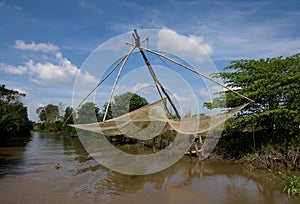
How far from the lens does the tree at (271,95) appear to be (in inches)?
243

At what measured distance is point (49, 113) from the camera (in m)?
43.3

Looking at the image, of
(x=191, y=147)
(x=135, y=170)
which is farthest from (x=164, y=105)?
(x=191, y=147)

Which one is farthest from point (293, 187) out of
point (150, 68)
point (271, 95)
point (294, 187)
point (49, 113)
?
point (49, 113)

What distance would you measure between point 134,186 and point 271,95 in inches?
169

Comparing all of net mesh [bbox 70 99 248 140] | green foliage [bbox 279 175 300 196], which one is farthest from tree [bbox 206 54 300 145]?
green foliage [bbox 279 175 300 196]

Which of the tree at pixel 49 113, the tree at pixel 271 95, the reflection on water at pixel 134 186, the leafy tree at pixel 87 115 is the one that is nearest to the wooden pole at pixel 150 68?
the leafy tree at pixel 87 115

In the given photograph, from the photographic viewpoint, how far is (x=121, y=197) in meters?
4.36

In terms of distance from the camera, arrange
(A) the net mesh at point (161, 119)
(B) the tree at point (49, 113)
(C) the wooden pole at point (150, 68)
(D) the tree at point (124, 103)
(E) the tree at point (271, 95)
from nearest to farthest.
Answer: (C) the wooden pole at point (150, 68)
(A) the net mesh at point (161, 119)
(E) the tree at point (271, 95)
(D) the tree at point (124, 103)
(B) the tree at point (49, 113)

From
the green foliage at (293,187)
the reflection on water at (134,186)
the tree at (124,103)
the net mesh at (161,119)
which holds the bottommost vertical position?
the reflection on water at (134,186)

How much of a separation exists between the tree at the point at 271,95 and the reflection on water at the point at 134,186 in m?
1.45

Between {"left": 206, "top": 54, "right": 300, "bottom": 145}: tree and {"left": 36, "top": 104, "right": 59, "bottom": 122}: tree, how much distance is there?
38.6m

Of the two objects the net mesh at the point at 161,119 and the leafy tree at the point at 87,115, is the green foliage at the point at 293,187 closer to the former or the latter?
the net mesh at the point at 161,119

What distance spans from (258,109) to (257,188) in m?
2.48

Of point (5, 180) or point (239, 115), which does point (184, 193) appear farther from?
point (5, 180)
